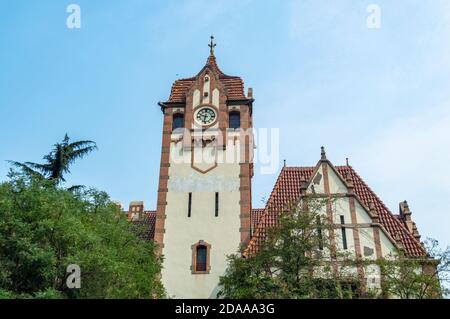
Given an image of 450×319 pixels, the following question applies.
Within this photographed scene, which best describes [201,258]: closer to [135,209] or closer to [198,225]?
[198,225]

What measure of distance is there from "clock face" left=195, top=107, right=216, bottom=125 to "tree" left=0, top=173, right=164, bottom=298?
13461mm

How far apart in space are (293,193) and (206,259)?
646cm

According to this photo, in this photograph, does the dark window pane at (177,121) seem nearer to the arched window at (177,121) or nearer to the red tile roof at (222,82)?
the arched window at (177,121)

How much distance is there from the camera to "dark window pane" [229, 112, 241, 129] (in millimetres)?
34075

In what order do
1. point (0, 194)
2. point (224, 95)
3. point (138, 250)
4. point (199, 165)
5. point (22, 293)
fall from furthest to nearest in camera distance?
point (224, 95)
point (199, 165)
point (138, 250)
point (0, 194)
point (22, 293)

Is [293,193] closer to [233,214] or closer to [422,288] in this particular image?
[233,214]

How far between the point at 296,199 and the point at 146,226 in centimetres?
934

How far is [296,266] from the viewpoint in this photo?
2195 cm

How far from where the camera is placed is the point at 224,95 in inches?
1387

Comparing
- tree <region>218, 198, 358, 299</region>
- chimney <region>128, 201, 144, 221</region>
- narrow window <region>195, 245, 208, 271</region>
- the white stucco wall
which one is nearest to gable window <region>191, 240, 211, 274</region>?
narrow window <region>195, 245, 208, 271</region>

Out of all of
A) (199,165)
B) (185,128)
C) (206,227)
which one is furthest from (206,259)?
(185,128)

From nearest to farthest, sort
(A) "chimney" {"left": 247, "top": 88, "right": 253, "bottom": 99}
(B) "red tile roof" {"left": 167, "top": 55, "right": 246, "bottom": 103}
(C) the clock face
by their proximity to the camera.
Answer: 1. (C) the clock face
2. (A) "chimney" {"left": 247, "top": 88, "right": 253, "bottom": 99}
3. (B) "red tile roof" {"left": 167, "top": 55, "right": 246, "bottom": 103}

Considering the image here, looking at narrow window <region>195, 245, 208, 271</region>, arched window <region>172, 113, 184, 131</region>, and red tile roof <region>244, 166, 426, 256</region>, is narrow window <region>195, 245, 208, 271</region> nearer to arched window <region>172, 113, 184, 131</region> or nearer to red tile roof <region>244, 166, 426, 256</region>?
red tile roof <region>244, 166, 426, 256</region>

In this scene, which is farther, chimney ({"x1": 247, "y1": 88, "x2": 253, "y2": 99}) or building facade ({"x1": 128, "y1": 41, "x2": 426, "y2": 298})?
chimney ({"x1": 247, "y1": 88, "x2": 253, "y2": 99})
